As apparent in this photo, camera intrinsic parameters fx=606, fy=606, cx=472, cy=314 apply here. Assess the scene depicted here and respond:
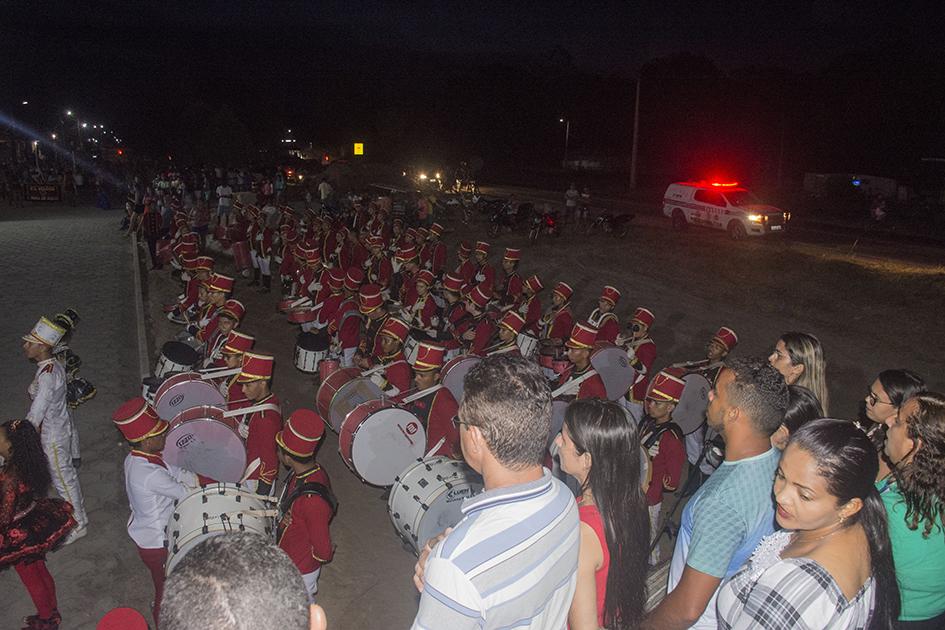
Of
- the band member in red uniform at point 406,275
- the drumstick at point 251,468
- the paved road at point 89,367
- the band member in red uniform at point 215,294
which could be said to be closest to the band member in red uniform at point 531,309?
the band member in red uniform at point 406,275

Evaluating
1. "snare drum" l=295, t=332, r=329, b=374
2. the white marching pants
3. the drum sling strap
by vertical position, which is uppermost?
the drum sling strap

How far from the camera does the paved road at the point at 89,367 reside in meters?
5.19

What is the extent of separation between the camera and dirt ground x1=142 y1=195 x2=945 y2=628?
5777mm

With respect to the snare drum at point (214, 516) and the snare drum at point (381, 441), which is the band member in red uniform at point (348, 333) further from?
the snare drum at point (214, 516)

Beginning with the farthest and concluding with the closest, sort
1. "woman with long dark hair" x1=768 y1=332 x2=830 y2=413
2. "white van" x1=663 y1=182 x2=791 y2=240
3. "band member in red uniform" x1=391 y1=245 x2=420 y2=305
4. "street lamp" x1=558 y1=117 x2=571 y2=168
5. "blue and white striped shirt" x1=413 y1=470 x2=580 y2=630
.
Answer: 1. "street lamp" x1=558 y1=117 x2=571 y2=168
2. "white van" x1=663 y1=182 x2=791 y2=240
3. "band member in red uniform" x1=391 y1=245 x2=420 y2=305
4. "woman with long dark hair" x1=768 y1=332 x2=830 y2=413
5. "blue and white striped shirt" x1=413 y1=470 x2=580 y2=630

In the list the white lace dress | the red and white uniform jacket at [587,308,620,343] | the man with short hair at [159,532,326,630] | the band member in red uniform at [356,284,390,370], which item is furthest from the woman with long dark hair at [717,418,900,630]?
the band member in red uniform at [356,284,390,370]

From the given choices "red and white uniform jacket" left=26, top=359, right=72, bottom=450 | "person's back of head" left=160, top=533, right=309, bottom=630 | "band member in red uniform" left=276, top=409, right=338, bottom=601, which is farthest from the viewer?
"red and white uniform jacket" left=26, top=359, right=72, bottom=450

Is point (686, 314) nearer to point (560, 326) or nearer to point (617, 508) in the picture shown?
point (560, 326)

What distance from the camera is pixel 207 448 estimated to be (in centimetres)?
488

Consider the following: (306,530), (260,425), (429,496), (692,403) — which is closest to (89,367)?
(260,425)

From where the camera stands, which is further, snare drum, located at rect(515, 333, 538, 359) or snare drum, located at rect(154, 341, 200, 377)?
snare drum, located at rect(515, 333, 538, 359)

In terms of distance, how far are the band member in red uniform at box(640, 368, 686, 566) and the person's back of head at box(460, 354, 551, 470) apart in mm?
2867

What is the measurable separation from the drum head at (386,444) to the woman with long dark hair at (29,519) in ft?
7.31

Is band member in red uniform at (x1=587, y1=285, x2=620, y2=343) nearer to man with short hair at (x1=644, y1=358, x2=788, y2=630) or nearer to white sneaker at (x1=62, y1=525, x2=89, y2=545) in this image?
man with short hair at (x1=644, y1=358, x2=788, y2=630)
